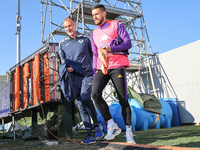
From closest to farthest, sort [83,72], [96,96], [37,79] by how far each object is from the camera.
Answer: [96,96] < [83,72] < [37,79]

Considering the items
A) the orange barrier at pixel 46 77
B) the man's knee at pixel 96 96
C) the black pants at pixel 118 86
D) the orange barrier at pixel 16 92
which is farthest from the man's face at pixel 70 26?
the orange barrier at pixel 16 92

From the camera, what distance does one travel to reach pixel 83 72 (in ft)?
11.5

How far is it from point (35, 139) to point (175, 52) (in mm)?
7706

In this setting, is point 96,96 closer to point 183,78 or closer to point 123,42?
point 123,42

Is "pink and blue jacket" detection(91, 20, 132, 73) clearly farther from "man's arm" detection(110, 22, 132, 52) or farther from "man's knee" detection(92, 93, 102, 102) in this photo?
"man's knee" detection(92, 93, 102, 102)

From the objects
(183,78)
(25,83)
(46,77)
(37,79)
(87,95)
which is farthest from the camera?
(183,78)

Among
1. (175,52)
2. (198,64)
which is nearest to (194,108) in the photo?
(198,64)

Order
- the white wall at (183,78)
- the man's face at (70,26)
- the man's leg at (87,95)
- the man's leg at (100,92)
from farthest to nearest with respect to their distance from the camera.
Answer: the white wall at (183,78), the man's face at (70,26), the man's leg at (87,95), the man's leg at (100,92)

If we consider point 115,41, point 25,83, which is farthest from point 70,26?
point 25,83

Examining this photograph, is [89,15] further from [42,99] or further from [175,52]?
[42,99]

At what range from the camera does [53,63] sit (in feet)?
14.0

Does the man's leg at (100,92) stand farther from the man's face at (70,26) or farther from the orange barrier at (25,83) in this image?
the orange barrier at (25,83)

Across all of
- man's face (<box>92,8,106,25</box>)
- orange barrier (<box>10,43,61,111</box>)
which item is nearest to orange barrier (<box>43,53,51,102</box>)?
orange barrier (<box>10,43,61,111</box>)

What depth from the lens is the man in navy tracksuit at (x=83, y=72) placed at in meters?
3.37
